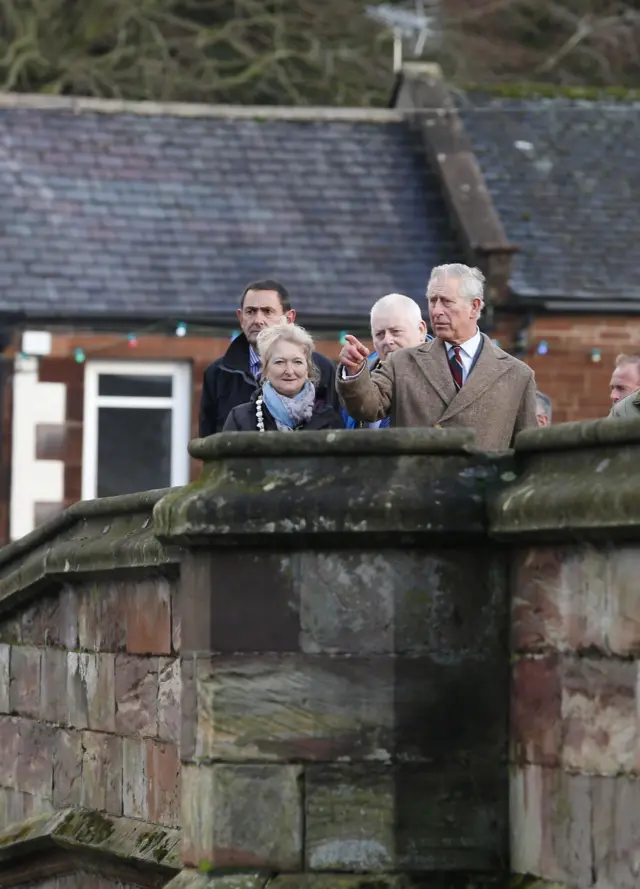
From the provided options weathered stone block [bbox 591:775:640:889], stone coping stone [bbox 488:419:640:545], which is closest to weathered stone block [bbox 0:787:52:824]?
stone coping stone [bbox 488:419:640:545]

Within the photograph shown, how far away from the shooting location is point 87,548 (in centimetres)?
898

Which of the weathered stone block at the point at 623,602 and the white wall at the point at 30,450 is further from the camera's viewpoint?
the white wall at the point at 30,450

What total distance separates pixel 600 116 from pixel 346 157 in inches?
115

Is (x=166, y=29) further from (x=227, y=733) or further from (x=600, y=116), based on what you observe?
(x=227, y=733)

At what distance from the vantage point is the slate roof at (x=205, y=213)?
21.0m

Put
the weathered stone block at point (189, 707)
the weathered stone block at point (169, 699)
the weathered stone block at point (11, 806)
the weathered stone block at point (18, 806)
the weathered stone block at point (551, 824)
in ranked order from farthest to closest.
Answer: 1. the weathered stone block at point (11, 806)
2. the weathered stone block at point (18, 806)
3. the weathered stone block at point (169, 699)
4. the weathered stone block at point (189, 707)
5. the weathered stone block at point (551, 824)

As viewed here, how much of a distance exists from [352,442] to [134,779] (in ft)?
9.13

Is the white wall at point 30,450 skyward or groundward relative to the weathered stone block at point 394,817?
skyward

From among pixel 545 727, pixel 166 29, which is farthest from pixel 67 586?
pixel 166 29

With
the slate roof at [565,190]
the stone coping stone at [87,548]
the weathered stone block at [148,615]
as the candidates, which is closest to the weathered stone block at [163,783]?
the weathered stone block at [148,615]

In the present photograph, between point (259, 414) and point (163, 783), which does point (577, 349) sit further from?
point (259, 414)

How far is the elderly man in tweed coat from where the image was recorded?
7469 mm

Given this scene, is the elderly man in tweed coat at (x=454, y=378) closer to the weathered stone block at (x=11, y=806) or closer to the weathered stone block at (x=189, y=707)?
the weathered stone block at (x=189, y=707)

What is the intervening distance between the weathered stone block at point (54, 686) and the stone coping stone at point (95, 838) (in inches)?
16.9
